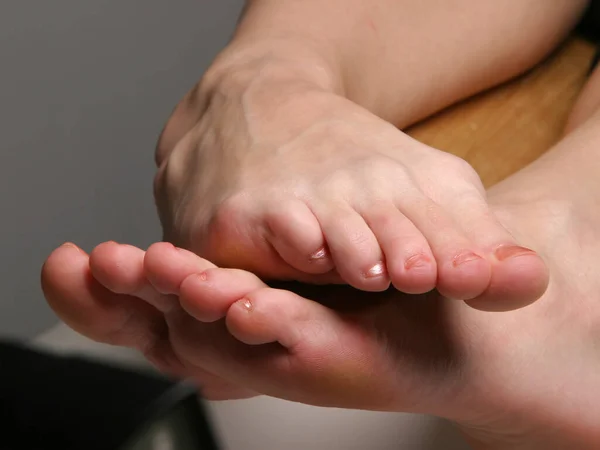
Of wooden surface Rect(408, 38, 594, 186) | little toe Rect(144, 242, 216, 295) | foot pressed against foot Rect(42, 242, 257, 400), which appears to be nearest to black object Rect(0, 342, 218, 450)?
foot pressed against foot Rect(42, 242, 257, 400)

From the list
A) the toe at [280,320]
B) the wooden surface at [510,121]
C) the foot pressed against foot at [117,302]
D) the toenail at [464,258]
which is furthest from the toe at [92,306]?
the wooden surface at [510,121]

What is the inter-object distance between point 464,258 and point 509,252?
26 millimetres

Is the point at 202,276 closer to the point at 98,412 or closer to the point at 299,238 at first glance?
the point at 299,238

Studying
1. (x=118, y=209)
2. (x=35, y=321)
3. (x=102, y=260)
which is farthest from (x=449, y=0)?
(x=35, y=321)

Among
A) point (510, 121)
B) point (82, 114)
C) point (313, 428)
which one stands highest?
point (510, 121)

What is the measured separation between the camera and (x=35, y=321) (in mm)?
1191

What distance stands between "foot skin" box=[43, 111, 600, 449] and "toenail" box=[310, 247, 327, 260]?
26 millimetres

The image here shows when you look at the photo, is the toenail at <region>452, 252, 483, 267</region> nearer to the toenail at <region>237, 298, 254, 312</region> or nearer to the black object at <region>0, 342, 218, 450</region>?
the toenail at <region>237, 298, 254, 312</region>

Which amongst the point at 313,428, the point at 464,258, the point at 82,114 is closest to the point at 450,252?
the point at 464,258

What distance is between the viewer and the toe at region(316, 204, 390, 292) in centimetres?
41

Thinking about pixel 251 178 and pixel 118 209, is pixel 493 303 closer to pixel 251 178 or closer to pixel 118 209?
pixel 251 178

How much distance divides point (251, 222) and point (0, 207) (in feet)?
2.37

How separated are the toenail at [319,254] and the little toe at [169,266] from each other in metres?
0.06

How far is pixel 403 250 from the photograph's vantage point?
403mm
